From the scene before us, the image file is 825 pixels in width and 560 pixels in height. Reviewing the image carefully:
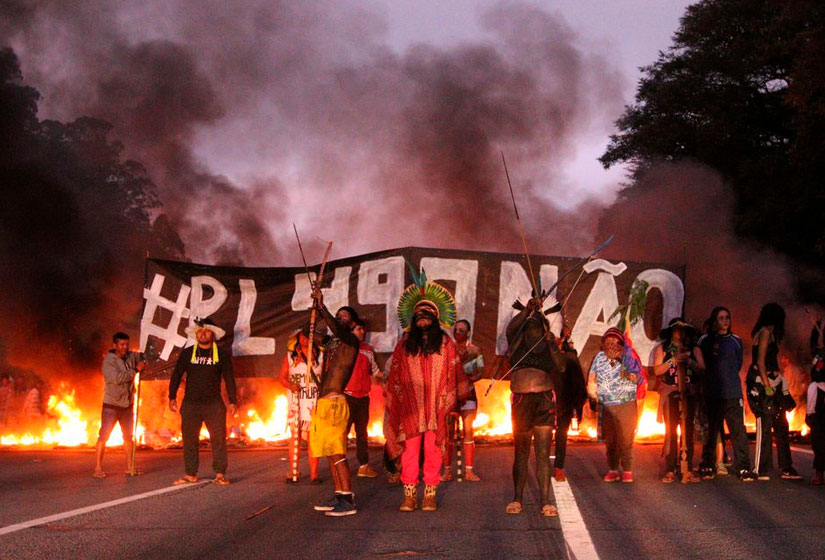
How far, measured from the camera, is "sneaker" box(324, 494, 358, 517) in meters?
8.20

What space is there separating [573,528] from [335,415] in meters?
2.40

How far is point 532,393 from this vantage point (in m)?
8.59

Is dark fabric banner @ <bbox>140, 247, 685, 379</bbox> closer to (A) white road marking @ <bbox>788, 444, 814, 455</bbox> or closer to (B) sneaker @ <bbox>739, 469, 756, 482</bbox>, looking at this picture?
(A) white road marking @ <bbox>788, 444, 814, 455</bbox>

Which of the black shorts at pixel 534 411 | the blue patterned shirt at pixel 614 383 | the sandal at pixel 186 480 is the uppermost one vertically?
the blue patterned shirt at pixel 614 383

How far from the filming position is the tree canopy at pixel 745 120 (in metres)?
26.8

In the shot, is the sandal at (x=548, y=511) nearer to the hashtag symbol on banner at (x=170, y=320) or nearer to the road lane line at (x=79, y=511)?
the road lane line at (x=79, y=511)

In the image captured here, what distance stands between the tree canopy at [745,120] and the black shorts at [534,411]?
17.8 m

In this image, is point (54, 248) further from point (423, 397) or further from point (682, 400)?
point (423, 397)

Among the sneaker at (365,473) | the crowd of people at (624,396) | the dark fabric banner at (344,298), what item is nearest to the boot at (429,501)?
the crowd of people at (624,396)

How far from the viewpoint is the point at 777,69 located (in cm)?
3166

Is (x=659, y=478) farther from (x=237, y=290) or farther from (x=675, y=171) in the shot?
(x=675, y=171)

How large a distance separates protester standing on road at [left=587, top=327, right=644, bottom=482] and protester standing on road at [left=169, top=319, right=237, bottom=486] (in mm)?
4285

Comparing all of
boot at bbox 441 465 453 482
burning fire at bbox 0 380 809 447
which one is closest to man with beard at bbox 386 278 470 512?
boot at bbox 441 465 453 482

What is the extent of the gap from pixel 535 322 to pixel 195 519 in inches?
134
